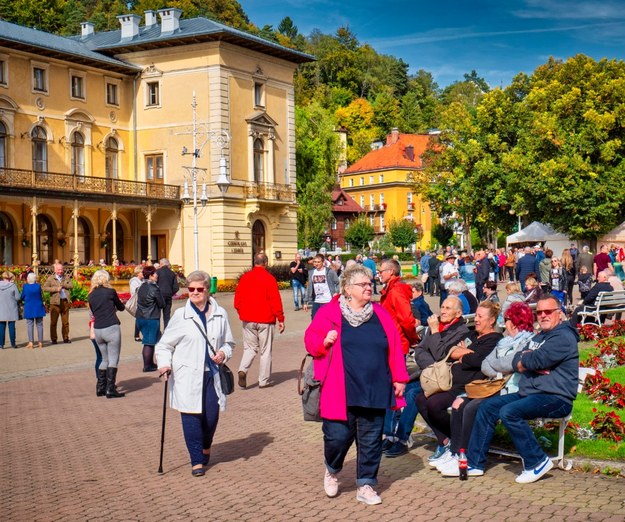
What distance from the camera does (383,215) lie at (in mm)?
118438

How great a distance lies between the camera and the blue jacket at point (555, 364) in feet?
26.6

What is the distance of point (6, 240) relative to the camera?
1794 inches

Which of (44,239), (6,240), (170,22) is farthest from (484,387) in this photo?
(170,22)

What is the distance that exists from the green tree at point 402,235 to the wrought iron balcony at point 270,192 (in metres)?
41.5

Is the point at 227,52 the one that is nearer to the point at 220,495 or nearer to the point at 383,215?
the point at 220,495

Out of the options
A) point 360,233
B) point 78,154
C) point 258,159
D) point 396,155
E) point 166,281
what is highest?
point 396,155

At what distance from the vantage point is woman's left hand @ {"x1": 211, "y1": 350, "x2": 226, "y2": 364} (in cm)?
888

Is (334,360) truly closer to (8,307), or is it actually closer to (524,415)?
(524,415)

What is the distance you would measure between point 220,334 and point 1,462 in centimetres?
277

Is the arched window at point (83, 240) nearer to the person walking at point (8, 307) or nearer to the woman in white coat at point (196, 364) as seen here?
the person walking at point (8, 307)

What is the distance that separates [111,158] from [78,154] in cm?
277

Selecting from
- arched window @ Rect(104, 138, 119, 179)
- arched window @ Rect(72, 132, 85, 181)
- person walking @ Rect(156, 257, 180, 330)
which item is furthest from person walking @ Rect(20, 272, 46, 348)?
arched window @ Rect(104, 138, 119, 179)

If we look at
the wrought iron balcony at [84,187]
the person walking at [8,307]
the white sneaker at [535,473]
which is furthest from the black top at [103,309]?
the wrought iron balcony at [84,187]

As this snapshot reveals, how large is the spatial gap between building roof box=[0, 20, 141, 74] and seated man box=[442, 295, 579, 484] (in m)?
40.9
